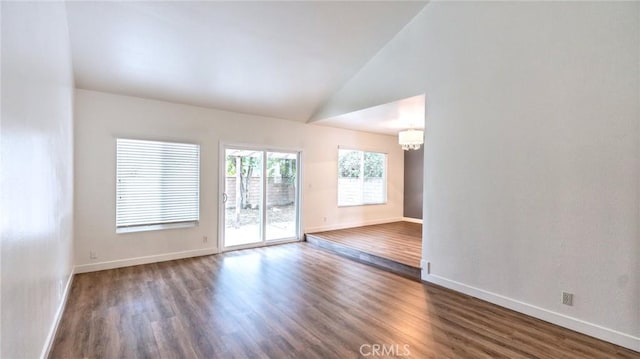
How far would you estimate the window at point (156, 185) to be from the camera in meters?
4.59

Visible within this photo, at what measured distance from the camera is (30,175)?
1832 mm

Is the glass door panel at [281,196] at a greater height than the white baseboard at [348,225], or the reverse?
the glass door panel at [281,196]

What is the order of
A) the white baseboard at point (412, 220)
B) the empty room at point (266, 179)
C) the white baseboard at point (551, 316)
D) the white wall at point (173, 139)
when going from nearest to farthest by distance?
the empty room at point (266, 179), the white baseboard at point (551, 316), the white wall at point (173, 139), the white baseboard at point (412, 220)

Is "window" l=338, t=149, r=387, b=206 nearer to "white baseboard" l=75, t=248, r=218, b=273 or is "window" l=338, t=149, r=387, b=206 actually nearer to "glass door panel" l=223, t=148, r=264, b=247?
"glass door panel" l=223, t=148, r=264, b=247

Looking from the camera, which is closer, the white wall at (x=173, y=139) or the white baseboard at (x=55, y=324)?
the white baseboard at (x=55, y=324)

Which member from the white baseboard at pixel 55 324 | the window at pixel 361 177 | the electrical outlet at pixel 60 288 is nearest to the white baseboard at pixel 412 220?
the window at pixel 361 177

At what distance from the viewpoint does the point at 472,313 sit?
3104 millimetres

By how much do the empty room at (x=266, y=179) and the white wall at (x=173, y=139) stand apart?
0.11ft

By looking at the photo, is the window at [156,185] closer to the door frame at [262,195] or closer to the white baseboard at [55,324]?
the door frame at [262,195]

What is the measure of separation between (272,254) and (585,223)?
4289 millimetres

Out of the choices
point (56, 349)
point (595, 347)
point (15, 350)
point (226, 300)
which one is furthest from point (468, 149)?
point (56, 349)

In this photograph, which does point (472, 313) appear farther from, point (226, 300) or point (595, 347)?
point (226, 300)

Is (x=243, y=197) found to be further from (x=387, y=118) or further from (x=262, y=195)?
(x=387, y=118)

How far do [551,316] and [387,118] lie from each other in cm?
386
